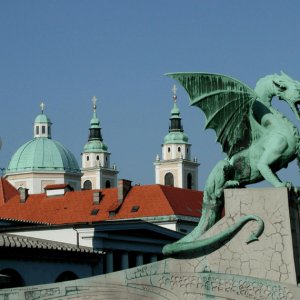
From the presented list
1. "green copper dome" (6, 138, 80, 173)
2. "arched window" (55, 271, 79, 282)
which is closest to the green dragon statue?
"arched window" (55, 271, 79, 282)

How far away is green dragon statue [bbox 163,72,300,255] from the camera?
1345 centimetres

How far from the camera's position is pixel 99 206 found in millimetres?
65688

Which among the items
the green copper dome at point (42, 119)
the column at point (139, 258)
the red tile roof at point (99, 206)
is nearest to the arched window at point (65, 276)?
the column at point (139, 258)

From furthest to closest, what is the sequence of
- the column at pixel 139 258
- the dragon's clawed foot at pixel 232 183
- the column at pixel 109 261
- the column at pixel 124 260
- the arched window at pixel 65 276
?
the column at pixel 139 258 → the column at pixel 124 260 → the column at pixel 109 261 → the arched window at pixel 65 276 → the dragon's clawed foot at pixel 232 183

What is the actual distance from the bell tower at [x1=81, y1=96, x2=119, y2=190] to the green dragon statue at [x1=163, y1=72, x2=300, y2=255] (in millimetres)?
107249

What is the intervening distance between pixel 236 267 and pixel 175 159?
105m

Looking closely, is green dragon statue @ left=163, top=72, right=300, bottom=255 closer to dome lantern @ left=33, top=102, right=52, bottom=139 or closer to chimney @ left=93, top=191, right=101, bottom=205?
chimney @ left=93, top=191, right=101, bottom=205

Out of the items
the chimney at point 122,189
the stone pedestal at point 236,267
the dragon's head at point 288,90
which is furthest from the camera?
the chimney at point 122,189

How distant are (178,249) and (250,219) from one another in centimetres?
134

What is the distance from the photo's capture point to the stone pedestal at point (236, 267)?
39.9ft

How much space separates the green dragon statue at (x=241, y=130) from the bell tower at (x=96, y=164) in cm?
10725

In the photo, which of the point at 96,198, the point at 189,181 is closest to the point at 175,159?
the point at 189,181

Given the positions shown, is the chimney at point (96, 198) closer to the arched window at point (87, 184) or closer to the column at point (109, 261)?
the column at point (109, 261)

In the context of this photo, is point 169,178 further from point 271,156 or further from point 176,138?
point 271,156
